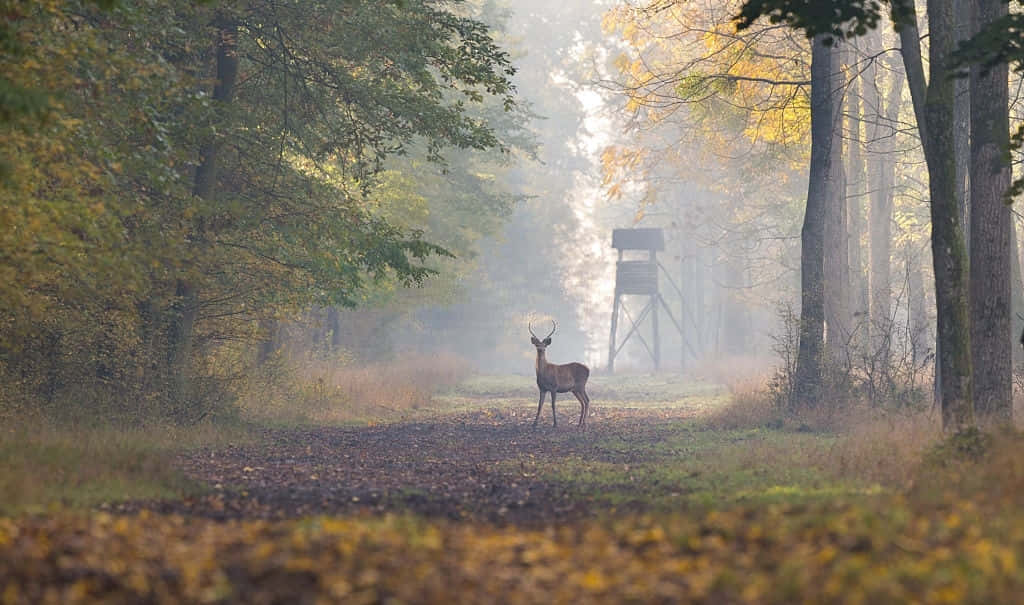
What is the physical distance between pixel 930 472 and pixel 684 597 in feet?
16.1

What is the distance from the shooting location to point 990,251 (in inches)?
506

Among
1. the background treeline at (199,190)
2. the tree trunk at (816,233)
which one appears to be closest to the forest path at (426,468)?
the background treeline at (199,190)

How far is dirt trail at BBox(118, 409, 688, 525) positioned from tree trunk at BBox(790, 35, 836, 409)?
2962 millimetres

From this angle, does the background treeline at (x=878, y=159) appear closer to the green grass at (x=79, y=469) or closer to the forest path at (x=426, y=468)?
the forest path at (x=426, y=468)

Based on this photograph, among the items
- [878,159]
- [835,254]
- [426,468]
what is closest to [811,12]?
[426,468]

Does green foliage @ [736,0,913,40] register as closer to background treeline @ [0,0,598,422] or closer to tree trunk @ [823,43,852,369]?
background treeline @ [0,0,598,422]

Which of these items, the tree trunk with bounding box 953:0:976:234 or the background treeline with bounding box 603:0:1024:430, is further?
the tree trunk with bounding box 953:0:976:234

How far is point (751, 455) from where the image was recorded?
13.5m

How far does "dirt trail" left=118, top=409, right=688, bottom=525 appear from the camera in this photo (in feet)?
31.3

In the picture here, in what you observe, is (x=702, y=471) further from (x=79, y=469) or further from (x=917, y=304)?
(x=917, y=304)

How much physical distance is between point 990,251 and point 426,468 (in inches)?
298

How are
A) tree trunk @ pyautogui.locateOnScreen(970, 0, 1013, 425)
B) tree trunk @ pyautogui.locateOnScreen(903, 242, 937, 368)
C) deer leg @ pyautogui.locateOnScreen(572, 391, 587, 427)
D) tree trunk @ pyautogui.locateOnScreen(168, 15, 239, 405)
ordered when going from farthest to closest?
1. tree trunk @ pyautogui.locateOnScreen(903, 242, 937, 368)
2. deer leg @ pyautogui.locateOnScreen(572, 391, 587, 427)
3. tree trunk @ pyautogui.locateOnScreen(168, 15, 239, 405)
4. tree trunk @ pyautogui.locateOnScreen(970, 0, 1013, 425)

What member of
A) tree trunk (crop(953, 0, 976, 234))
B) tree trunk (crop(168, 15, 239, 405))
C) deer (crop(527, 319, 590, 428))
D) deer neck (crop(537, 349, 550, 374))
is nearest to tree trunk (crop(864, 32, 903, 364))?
deer (crop(527, 319, 590, 428))

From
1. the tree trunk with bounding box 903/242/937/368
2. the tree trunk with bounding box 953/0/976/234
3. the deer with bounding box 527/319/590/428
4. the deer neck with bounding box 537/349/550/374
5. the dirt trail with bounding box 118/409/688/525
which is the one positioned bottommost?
the dirt trail with bounding box 118/409/688/525
